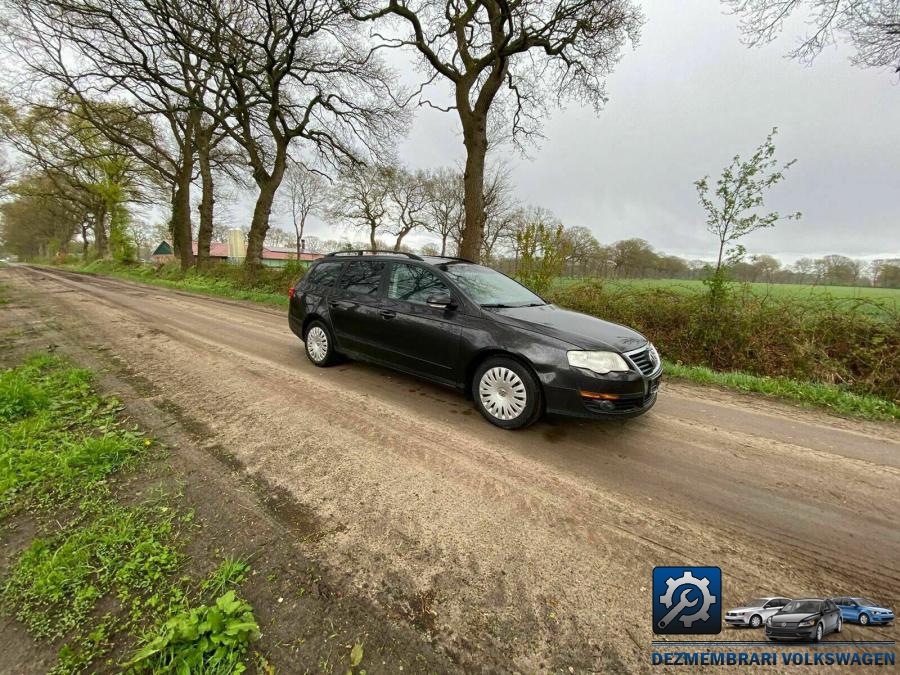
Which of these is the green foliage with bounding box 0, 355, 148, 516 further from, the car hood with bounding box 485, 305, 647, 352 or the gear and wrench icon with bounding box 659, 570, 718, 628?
the gear and wrench icon with bounding box 659, 570, 718, 628

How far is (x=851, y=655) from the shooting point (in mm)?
1495

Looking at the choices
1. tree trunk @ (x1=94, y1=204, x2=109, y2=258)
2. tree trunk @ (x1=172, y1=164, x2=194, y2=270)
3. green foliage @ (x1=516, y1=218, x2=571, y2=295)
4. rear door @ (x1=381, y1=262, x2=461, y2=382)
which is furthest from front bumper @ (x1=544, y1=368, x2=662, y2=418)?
tree trunk @ (x1=94, y1=204, x2=109, y2=258)

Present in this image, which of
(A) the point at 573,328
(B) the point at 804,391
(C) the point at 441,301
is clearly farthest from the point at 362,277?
(B) the point at 804,391

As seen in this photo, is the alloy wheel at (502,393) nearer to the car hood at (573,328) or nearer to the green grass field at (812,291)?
the car hood at (573,328)

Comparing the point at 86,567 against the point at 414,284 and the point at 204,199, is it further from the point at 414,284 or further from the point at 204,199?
the point at 204,199

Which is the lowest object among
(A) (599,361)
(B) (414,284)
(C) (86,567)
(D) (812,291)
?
(C) (86,567)

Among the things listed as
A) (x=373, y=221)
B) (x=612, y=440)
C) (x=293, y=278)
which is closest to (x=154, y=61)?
(x=293, y=278)

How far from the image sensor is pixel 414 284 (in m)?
4.10

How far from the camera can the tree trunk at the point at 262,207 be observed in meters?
15.6

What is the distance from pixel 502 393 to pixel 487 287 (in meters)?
1.35

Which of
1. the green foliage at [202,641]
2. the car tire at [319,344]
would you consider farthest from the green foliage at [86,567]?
the car tire at [319,344]

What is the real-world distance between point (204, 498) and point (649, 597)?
2646 millimetres

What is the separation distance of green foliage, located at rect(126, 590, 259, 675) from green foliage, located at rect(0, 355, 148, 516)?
1.45 metres

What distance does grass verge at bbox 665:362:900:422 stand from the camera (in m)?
4.16
